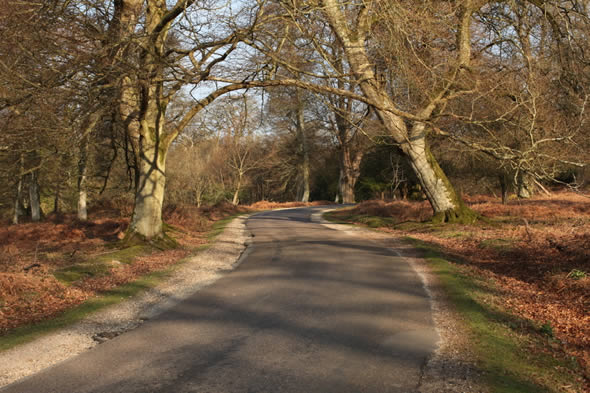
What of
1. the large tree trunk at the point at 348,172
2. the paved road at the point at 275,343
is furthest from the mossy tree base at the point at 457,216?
the large tree trunk at the point at 348,172

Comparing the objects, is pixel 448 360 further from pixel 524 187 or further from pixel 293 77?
pixel 524 187

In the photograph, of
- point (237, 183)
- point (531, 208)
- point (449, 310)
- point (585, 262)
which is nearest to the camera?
point (449, 310)

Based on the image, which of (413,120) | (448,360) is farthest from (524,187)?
(448,360)

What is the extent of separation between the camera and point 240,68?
41.3ft

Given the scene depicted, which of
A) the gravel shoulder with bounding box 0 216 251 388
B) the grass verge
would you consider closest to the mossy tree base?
the grass verge

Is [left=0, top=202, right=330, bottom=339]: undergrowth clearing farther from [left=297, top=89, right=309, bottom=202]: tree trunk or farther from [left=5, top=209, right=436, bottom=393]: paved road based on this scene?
[left=297, top=89, right=309, bottom=202]: tree trunk

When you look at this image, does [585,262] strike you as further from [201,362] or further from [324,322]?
[201,362]

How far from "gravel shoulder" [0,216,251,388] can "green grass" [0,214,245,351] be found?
17 centimetres

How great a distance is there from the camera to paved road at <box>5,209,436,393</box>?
13.5 feet

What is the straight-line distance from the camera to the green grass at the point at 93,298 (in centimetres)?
572

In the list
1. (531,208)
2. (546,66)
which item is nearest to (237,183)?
(531,208)

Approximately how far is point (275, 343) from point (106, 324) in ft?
8.56

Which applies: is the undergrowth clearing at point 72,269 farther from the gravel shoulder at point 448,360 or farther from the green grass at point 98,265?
the gravel shoulder at point 448,360

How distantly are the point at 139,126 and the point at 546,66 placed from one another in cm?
1393
